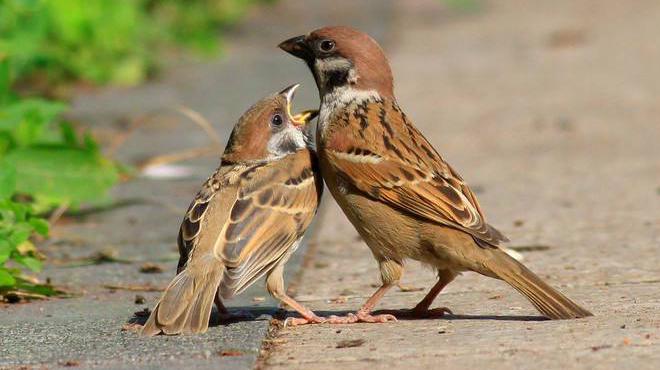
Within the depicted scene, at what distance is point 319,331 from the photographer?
5184mm

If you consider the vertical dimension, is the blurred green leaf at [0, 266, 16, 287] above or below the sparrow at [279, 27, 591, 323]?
below

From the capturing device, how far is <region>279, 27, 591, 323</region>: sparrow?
5215 mm

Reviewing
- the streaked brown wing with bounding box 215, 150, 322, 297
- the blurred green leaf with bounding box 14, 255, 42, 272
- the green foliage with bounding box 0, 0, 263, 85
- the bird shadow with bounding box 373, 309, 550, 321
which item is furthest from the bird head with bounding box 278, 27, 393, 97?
the green foliage with bounding box 0, 0, 263, 85

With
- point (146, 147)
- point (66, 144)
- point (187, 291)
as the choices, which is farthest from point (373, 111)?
point (146, 147)

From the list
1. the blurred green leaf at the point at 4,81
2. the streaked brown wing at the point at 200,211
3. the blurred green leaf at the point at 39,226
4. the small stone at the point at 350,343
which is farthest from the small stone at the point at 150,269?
the small stone at the point at 350,343

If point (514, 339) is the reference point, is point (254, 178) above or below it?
above

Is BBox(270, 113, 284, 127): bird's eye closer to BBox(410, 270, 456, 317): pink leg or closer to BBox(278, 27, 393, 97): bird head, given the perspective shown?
BBox(278, 27, 393, 97): bird head

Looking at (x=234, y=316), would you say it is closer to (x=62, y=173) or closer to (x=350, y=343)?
(x=350, y=343)

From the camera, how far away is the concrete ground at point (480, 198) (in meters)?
4.77

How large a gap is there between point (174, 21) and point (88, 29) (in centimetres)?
304

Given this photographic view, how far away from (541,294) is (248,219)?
1216 mm

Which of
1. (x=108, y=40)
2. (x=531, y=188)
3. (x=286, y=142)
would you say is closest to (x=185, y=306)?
(x=286, y=142)

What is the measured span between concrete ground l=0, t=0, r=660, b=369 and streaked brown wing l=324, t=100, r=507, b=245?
42cm

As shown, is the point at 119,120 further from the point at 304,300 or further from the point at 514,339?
the point at 514,339
